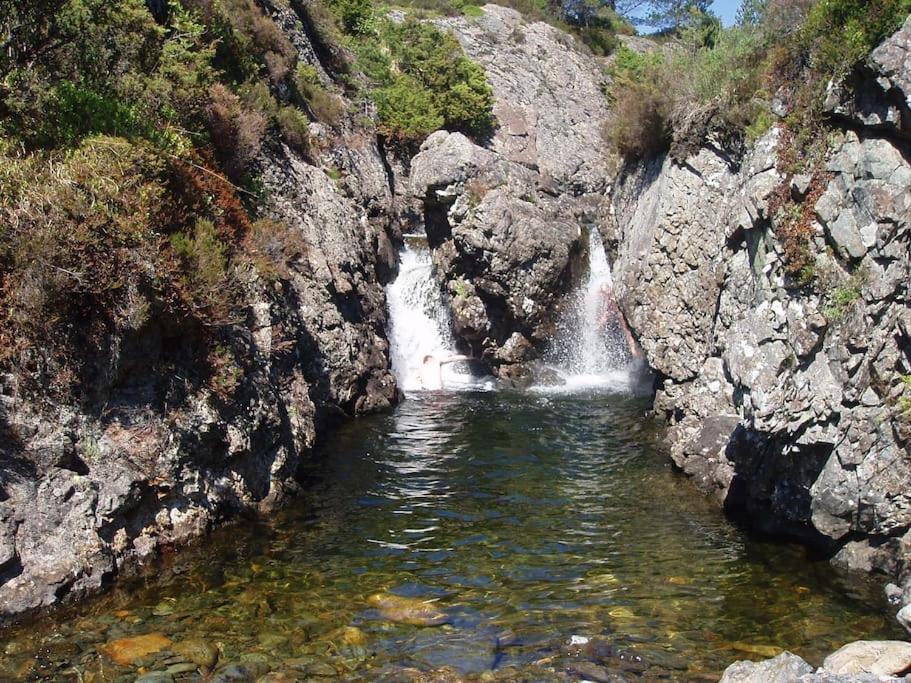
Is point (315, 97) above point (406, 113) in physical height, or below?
below

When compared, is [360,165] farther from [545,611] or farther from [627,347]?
[545,611]

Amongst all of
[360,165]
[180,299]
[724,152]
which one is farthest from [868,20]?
[360,165]

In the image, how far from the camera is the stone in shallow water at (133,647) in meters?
7.80

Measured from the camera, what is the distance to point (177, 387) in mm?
11031

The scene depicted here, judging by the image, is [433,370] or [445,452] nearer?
[445,452]

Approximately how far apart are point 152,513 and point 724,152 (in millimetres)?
12304

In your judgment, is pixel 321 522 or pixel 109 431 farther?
pixel 321 522

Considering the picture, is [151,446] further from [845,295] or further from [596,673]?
[845,295]

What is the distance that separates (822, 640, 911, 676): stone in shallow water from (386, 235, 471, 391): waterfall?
→ 54.8ft

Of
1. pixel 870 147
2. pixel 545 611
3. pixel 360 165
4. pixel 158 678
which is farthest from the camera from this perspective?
pixel 360 165

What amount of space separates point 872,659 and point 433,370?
17.8 metres

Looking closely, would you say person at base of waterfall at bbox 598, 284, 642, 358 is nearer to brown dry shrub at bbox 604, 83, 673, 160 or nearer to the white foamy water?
the white foamy water

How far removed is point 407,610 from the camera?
902cm

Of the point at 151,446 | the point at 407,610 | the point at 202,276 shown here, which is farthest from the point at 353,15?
the point at 407,610
